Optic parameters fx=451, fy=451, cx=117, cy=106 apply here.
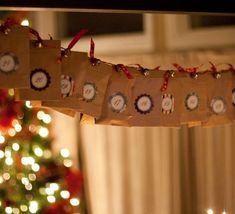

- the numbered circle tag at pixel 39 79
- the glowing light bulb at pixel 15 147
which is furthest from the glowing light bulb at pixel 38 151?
the numbered circle tag at pixel 39 79

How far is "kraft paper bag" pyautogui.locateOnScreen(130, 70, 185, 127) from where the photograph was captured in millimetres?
1934

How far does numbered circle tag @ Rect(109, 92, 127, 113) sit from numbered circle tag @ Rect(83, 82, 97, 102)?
93 millimetres

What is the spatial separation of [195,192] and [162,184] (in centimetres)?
22

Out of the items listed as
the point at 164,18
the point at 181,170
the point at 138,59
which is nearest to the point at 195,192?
the point at 181,170

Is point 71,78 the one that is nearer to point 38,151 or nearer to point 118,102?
point 118,102

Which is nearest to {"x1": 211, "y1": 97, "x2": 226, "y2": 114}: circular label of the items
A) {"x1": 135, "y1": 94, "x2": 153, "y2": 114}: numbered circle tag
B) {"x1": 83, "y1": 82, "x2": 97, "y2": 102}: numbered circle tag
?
{"x1": 135, "y1": 94, "x2": 153, "y2": 114}: numbered circle tag

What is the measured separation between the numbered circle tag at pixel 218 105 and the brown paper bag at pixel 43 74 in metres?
0.79

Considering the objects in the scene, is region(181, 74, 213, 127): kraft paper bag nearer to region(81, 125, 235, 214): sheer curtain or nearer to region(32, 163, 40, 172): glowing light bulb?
region(81, 125, 235, 214): sheer curtain

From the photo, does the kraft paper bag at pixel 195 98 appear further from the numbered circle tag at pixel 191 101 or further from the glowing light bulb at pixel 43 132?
the glowing light bulb at pixel 43 132

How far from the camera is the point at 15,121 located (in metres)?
2.86

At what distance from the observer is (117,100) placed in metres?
1.89

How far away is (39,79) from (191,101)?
74 cm

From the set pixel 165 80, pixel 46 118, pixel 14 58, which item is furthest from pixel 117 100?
pixel 46 118

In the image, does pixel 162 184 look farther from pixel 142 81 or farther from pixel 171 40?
pixel 142 81
